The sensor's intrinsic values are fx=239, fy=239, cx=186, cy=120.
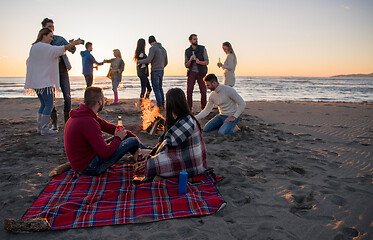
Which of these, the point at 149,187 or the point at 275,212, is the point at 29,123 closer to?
the point at 149,187

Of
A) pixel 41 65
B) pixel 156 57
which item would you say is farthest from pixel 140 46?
pixel 41 65

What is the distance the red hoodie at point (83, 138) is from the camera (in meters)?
2.95

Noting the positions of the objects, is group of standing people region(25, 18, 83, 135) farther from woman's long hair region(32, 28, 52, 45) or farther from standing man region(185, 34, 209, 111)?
standing man region(185, 34, 209, 111)

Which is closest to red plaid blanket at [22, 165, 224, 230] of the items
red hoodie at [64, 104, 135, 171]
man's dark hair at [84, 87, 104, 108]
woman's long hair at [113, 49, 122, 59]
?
red hoodie at [64, 104, 135, 171]

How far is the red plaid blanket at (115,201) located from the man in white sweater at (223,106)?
8.37 ft

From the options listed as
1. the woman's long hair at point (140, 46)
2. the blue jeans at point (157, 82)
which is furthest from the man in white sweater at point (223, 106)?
the woman's long hair at point (140, 46)

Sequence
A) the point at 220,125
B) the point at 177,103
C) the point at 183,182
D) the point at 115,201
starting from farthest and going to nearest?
1. the point at 220,125
2. the point at 177,103
3. the point at 183,182
4. the point at 115,201

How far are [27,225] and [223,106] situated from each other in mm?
4754

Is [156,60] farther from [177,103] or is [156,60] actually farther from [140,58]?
[177,103]

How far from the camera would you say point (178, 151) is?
3.19 metres

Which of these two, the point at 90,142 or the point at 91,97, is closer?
the point at 90,142

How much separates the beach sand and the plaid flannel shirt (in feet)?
1.87

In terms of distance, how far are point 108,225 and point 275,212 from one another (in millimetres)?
1762

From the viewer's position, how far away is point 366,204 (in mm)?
2703
